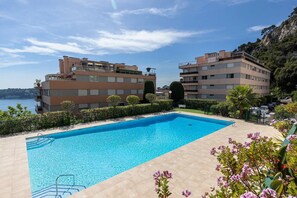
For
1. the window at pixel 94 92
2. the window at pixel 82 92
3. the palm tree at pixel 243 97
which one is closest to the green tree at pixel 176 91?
the palm tree at pixel 243 97

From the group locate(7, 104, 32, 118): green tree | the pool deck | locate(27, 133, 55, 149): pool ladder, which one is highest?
locate(7, 104, 32, 118): green tree

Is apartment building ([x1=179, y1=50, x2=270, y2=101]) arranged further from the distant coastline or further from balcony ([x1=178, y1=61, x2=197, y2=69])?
the distant coastline

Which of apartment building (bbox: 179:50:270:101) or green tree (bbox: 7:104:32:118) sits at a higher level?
apartment building (bbox: 179:50:270:101)

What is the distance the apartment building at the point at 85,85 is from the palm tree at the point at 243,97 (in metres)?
17.0

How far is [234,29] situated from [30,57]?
2762 centimetres

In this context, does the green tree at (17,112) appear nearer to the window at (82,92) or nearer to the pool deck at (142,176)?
the pool deck at (142,176)

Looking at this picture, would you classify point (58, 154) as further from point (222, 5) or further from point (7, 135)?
point (222, 5)

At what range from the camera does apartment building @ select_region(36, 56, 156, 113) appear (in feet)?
65.5

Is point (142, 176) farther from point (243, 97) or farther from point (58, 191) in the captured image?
point (243, 97)

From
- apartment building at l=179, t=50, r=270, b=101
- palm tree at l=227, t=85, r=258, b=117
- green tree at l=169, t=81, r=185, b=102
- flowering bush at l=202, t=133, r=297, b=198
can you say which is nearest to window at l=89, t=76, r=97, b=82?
green tree at l=169, t=81, r=185, b=102

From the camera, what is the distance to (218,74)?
97.1 ft

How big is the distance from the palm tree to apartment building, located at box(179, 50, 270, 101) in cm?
1078

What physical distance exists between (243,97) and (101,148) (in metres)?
16.2

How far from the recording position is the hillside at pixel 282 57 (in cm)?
4041
